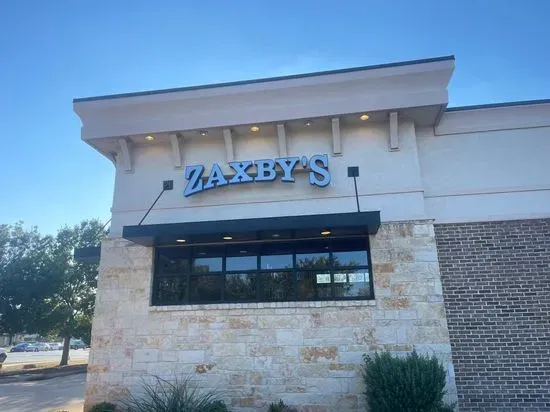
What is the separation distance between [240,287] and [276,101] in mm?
4905

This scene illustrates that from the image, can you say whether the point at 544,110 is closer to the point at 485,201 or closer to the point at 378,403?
the point at 485,201

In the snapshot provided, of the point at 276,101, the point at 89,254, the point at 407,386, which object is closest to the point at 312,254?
the point at 407,386

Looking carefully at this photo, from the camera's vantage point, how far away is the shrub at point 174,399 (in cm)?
783

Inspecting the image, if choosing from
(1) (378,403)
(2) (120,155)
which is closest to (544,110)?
(1) (378,403)

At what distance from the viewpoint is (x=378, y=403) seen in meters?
7.54

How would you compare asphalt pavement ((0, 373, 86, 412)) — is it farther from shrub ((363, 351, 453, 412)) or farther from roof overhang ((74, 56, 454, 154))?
shrub ((363, 351, 453, 412))

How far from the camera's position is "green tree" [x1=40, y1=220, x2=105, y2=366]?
24.5 metres

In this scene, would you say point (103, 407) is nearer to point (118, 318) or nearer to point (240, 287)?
point (118, 318)

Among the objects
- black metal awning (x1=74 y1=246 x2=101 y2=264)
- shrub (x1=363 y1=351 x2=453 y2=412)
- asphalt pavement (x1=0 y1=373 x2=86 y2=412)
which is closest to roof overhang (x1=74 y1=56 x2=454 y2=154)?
black metal awning (x1=74 y1=246 x2=101 y2=264)

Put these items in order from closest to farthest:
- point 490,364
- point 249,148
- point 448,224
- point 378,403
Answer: point 378,403, point 490,364, point 448,224, point 249,148

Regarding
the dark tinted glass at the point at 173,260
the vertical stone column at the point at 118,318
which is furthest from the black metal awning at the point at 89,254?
the dark tinted glass at the point at 173,260

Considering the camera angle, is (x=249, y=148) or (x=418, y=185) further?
(x=249, y=148)

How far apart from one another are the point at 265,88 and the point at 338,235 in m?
4.24

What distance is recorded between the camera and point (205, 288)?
32.8 ft
